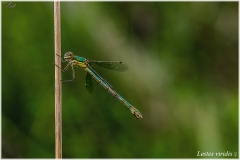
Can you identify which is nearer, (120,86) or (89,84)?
(89,84)

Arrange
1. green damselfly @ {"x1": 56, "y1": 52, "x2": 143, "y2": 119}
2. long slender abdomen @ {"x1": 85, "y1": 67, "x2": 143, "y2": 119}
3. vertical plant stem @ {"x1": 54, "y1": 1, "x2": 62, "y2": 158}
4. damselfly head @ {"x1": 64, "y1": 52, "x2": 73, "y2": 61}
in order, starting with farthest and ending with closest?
long slender abdomen @ {"x1": 85, "y1": 67, "x2": 143, "y2": 119}, green damselfly @ {"x1": 56, "y1": 52, "x2": 143, "y2": 119}, damselfly head @ {"x1": 64, "y1": 52, "x2": 73, "y2": 61}, vertical plant stem @ {"x1": 54, "y1": 1, "x2": 62, "y2": 158}

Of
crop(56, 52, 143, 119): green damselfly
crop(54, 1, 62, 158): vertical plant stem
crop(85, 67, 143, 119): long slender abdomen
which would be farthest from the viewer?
crop(85, 67, 143, 119): long slender abdomen

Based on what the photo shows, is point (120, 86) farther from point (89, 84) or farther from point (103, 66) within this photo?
point (89, 84)

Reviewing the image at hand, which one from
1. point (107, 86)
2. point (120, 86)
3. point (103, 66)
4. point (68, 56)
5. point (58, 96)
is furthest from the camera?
point (120, 86)

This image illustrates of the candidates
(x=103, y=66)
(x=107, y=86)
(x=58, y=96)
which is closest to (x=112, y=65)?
(x=103, y=66)

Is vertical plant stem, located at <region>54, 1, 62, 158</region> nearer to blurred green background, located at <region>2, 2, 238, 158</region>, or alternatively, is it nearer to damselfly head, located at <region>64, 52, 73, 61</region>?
damselfly head, located at <region>64, 52, 73, 61</region>

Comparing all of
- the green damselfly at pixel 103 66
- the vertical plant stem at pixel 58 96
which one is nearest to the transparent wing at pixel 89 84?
the green damselfly at pixel 103 66

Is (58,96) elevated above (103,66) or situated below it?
below

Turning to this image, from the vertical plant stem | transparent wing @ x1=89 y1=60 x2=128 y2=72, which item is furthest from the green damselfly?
the vertical plant stem

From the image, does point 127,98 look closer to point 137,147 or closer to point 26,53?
point 137,147
